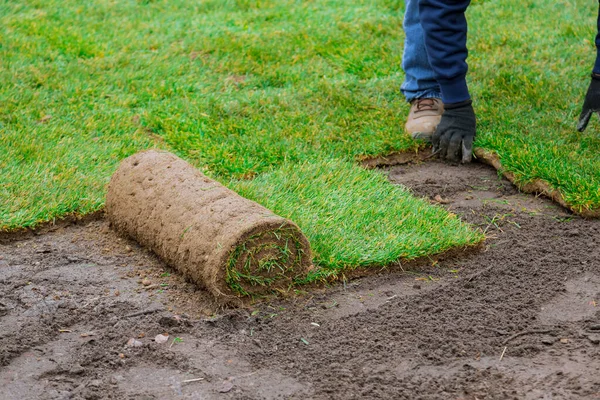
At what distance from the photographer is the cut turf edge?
403 cm

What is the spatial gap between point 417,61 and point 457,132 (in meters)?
0.72

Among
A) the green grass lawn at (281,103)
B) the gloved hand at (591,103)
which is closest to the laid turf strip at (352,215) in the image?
the green grass lawn at (281,103)

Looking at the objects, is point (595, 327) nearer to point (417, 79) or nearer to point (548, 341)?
point (548, 341)

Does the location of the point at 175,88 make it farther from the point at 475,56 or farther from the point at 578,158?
the point at 578,158

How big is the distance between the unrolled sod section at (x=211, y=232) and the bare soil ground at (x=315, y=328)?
0.35 feet

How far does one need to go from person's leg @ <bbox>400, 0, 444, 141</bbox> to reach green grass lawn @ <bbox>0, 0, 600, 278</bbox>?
15 centimetres

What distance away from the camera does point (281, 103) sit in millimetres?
5328

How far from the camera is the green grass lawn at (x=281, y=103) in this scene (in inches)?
159

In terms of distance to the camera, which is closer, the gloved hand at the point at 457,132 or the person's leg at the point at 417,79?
the gloved hand at the point at 457,132

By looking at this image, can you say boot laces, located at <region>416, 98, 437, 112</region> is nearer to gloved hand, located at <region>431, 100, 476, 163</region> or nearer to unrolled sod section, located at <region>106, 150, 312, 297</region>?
gloved hand, located at <region>431, 100, 476, 163</region>

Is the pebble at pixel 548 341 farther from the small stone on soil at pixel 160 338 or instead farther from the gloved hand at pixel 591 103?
the gloved hand at pixel 591 103

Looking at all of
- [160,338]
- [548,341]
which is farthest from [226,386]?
[548,341]

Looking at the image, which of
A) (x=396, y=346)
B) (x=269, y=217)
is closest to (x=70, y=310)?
(x=269, y=217)

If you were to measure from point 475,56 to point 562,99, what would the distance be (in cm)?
98
